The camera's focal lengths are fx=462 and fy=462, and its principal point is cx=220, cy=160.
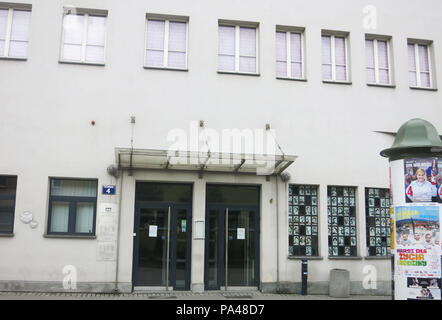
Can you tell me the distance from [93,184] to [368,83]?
8730 mm

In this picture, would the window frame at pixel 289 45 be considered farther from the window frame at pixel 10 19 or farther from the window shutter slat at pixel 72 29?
the window frame at pixel 10 19

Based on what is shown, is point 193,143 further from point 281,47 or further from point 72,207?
point 281,47

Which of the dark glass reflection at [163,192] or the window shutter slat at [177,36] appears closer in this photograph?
the dark glass reflection at [163,192]

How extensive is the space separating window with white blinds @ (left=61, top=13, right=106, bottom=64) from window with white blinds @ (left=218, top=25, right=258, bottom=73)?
3.45 meters

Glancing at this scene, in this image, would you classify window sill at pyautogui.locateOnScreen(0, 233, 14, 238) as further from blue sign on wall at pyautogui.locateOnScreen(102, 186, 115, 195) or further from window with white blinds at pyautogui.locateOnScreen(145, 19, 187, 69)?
window with white blinds at pyautogui.locateOnScreen(145, 19, 187, 69)

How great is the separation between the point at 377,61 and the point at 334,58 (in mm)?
1471

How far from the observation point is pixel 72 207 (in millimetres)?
12406

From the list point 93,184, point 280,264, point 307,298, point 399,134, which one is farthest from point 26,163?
point 399,134

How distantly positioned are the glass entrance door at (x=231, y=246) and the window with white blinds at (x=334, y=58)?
4826mm

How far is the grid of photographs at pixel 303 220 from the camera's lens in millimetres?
13219

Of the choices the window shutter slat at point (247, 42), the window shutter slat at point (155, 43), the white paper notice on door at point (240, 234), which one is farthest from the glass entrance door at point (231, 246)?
the window shutter slat at point (247, 42)

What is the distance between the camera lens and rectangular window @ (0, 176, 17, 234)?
1213 cm

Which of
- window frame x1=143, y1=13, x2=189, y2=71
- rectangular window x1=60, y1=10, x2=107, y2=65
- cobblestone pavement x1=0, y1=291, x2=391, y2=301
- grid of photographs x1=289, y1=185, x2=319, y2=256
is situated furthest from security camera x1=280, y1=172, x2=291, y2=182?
rectangular window x1=60, y1=10, x2=107, y2=65

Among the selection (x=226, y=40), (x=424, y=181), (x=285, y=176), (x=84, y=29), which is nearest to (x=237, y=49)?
(x=226, y=40)
